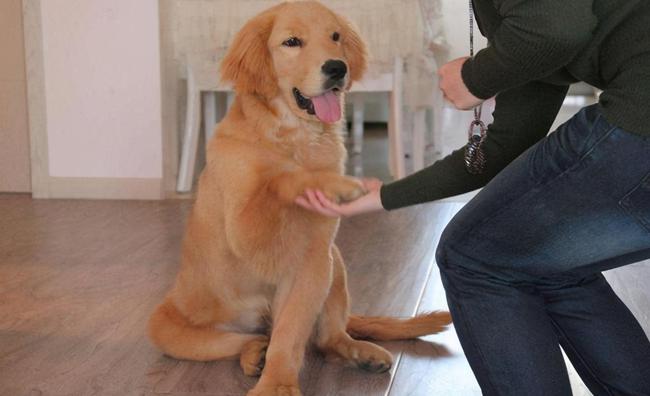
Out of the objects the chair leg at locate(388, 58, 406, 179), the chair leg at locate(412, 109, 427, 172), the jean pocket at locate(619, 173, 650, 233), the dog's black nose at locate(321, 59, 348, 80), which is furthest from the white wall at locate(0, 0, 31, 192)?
the jean pocket at locate(619, 173, 650, 233)

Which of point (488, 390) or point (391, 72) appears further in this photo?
point (391, 72)

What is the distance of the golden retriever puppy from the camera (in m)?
2.12

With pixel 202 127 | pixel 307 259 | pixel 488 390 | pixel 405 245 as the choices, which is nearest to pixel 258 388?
pixel 307 259

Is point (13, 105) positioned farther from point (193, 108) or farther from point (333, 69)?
point (333, 69)

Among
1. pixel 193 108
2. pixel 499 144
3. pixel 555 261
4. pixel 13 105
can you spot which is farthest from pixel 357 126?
pixel 555 261

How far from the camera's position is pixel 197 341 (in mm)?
2287

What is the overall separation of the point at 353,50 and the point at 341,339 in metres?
0.76

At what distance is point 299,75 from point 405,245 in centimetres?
170

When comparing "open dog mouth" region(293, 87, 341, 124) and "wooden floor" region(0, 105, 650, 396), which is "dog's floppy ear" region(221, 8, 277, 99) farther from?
"wooden floor" region(0, 105, 650, 396)

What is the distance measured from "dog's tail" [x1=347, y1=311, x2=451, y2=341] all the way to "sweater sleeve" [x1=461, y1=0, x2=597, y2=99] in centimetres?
109

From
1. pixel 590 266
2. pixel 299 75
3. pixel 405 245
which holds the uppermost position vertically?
pixel 299 75

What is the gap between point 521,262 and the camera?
1.59m

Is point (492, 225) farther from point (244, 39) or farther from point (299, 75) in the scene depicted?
point (244, 39)

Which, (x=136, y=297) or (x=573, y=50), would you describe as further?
(x=136, y=297)
